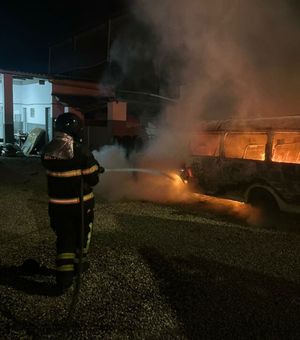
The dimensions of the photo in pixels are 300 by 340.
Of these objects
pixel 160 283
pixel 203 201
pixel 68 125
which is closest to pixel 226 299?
pixel 160 283

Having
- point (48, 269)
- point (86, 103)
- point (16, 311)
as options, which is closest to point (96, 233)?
point (48, 269)

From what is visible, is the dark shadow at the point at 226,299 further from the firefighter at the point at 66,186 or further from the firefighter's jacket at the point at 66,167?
the firefighter's jacket at the point at 66,167

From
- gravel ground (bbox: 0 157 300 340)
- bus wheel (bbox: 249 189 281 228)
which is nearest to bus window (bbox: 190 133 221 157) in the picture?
bus wheel (bbox: 249 189 281 228)

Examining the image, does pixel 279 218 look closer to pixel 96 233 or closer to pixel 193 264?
pixel 193 264

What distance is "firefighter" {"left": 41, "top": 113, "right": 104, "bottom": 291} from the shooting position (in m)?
3.01

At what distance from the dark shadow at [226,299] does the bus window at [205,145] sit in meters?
2.87

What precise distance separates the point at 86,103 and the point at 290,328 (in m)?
15.0

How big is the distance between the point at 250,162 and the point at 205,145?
1.30m

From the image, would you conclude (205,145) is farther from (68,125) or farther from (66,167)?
(66,167)

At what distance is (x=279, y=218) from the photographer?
518cm

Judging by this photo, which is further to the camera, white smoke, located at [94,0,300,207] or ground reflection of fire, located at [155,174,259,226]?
white smoke, located at [94,0,300,207]

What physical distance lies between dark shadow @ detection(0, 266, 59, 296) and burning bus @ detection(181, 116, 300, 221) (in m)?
3.62

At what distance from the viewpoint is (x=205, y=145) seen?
21.3 ft

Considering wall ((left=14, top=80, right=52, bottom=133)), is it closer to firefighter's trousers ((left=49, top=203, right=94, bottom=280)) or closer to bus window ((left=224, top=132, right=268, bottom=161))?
bus window ((left=224, top=132, right=268, bottom=161))
